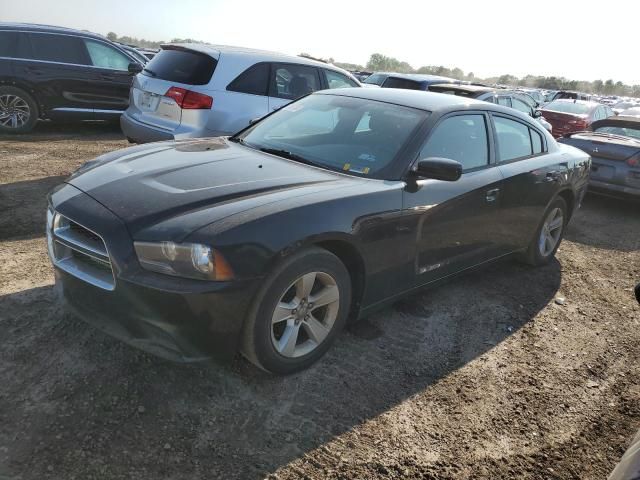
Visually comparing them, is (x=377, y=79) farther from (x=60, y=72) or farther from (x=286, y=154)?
(x=286, y=154)

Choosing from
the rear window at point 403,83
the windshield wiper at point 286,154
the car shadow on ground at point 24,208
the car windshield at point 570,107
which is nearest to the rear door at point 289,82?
the car shadow on ground at point 24,208

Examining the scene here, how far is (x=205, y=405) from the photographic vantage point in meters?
2.71

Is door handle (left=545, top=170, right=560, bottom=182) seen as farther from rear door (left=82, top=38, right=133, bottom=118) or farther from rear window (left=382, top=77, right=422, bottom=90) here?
rear door (left=82, top=38, right=133, bottom=118)

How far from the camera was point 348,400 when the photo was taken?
114 inches

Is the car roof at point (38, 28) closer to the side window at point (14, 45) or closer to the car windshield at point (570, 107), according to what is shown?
the side window at point (14, 45)

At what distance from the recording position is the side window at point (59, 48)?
29.0 ft

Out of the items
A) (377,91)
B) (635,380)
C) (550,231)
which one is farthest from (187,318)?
(550,231)

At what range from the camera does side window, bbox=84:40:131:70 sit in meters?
9.39

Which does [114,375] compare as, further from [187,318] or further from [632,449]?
[632,449]

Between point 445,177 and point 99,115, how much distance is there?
8.17 m

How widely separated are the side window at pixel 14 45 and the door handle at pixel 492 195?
8.26m

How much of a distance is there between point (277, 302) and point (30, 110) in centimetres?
812

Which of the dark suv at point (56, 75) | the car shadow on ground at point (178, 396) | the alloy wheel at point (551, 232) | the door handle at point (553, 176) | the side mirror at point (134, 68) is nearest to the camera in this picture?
the car shadow on ground at point (178, 396)

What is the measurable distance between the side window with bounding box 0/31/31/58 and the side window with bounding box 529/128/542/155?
8155mm
